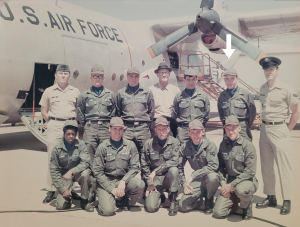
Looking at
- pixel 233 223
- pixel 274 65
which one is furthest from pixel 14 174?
pixel 274 65

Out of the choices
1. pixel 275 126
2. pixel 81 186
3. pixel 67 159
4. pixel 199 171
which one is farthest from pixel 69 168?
pixel 275 126

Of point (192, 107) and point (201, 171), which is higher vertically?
point (192, 107)

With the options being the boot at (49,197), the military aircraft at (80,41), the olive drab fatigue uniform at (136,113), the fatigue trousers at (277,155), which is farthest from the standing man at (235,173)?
the military aircraft at (80,41)

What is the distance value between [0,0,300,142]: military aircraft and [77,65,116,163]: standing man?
2762 mm

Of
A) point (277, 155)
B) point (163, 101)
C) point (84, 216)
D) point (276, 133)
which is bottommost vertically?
point (84, 216)

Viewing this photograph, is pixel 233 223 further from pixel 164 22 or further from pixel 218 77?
pixel 218 77

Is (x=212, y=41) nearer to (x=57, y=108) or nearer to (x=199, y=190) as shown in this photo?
(x=57, y=108)

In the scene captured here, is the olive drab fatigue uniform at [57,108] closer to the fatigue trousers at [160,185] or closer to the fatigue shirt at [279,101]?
the fatigue trousers at [160,185]

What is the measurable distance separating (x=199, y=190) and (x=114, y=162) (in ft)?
3.89

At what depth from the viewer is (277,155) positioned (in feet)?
13.5

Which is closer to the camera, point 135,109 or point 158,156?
point 158,156

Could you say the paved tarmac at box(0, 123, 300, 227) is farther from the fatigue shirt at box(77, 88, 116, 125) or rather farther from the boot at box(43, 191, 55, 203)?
the fatigue shirt at box(77, 88, 116, 125)

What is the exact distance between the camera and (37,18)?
7090 mm

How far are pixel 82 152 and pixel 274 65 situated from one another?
2904mm
